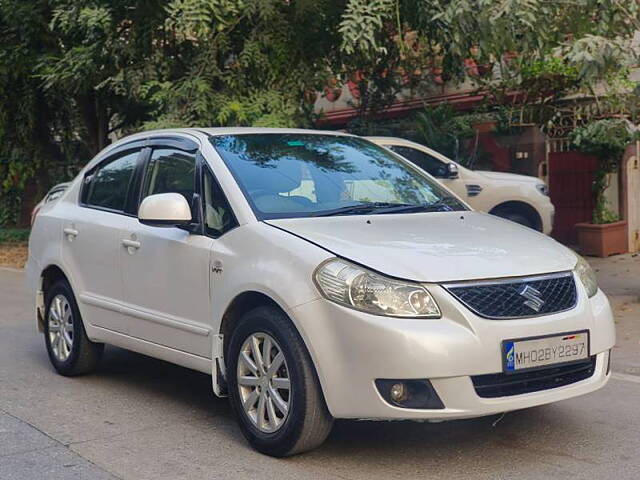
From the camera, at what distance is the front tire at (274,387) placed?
16.1 feet

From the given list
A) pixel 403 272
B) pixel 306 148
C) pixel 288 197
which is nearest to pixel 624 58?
pixel 306 148

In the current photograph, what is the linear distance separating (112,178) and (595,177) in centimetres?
980

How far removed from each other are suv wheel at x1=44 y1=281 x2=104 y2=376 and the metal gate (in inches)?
399

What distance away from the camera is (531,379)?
490cm

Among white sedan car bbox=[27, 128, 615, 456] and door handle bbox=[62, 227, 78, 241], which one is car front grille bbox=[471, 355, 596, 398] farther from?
door handle bbox=[62, 227, 78, 241]

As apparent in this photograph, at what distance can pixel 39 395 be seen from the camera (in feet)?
22.2

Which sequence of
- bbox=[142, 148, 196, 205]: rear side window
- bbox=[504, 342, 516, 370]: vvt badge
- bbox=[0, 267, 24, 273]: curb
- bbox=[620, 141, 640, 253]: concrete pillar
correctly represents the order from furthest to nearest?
bbox=[0, 267, 24, 273]: curb < bbox=[620, 141, 640, 253]: concrete pillar < bbox=[142, 148, 196, 205]: rear side window < bbox=[504, 342, 516, 370]: vvt badge

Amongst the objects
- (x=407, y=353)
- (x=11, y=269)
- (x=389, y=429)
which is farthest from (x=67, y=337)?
(x=11, y=269)

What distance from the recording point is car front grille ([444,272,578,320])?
4.75 meters

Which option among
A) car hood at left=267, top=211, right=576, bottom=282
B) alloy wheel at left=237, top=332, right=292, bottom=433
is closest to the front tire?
alloy wheel at left=237, top=332, right=292, bottom=433

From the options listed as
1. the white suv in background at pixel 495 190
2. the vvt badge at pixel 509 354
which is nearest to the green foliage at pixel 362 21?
the white suv in background at pixel 495 190

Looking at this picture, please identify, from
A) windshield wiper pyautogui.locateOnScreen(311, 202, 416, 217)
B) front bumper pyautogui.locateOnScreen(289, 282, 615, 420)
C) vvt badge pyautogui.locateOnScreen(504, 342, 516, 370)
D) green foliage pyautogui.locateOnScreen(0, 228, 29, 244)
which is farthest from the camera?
green foliage pyautogui.locateOnScreen(0, 228, 29, 244)

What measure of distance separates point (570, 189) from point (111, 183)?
10.4m

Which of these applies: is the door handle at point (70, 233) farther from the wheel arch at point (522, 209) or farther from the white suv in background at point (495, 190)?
the wheel arch at point (522, 209)
